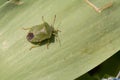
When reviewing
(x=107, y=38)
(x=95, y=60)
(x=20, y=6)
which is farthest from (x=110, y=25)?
(x=20, y=6)

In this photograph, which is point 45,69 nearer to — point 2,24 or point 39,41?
point 39,41

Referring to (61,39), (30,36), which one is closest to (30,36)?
(30,36)

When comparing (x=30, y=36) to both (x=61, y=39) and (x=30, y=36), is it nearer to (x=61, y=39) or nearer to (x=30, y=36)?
(x=30, y=36)
